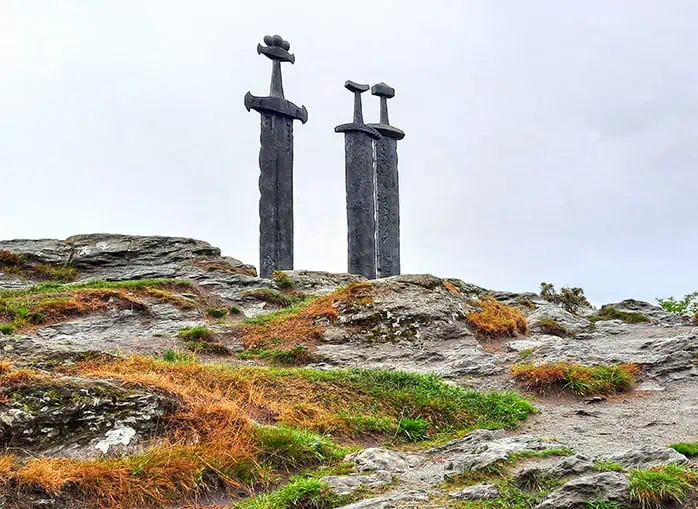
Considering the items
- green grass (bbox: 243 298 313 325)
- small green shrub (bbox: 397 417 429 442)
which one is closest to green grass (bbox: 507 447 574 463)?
small green shrub (bbox: 397 417 429 442)

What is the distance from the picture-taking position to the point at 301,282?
21438 mm

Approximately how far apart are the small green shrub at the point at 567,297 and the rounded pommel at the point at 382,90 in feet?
43.2

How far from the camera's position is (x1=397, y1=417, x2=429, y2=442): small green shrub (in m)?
7.26

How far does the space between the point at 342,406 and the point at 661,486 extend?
172 inches

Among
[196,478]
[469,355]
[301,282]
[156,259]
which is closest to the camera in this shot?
[196,478]

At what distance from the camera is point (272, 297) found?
59.7 feet

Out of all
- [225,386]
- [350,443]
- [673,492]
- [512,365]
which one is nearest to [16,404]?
[225,386]

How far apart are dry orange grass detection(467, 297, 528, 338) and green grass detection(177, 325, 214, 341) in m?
6.35

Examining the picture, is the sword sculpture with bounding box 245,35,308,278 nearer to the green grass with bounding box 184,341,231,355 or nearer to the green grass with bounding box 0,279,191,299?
the green grass with bounding box 0,279,191,299

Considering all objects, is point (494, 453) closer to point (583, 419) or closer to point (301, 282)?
point (583, 419)

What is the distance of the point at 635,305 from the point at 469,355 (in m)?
15.5

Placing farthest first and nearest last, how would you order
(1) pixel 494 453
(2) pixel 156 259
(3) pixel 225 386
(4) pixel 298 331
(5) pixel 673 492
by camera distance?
(2) pixel 156 259
(4) pixel 298 331
(3) pixel 225 386
(1) pixel 494 453
(5) pixel 673 492

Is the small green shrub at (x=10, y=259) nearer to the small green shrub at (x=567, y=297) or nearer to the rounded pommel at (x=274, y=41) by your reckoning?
the rounded pommel at (x=274, y=41)

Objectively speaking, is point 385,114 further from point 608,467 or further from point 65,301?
point 608,467
